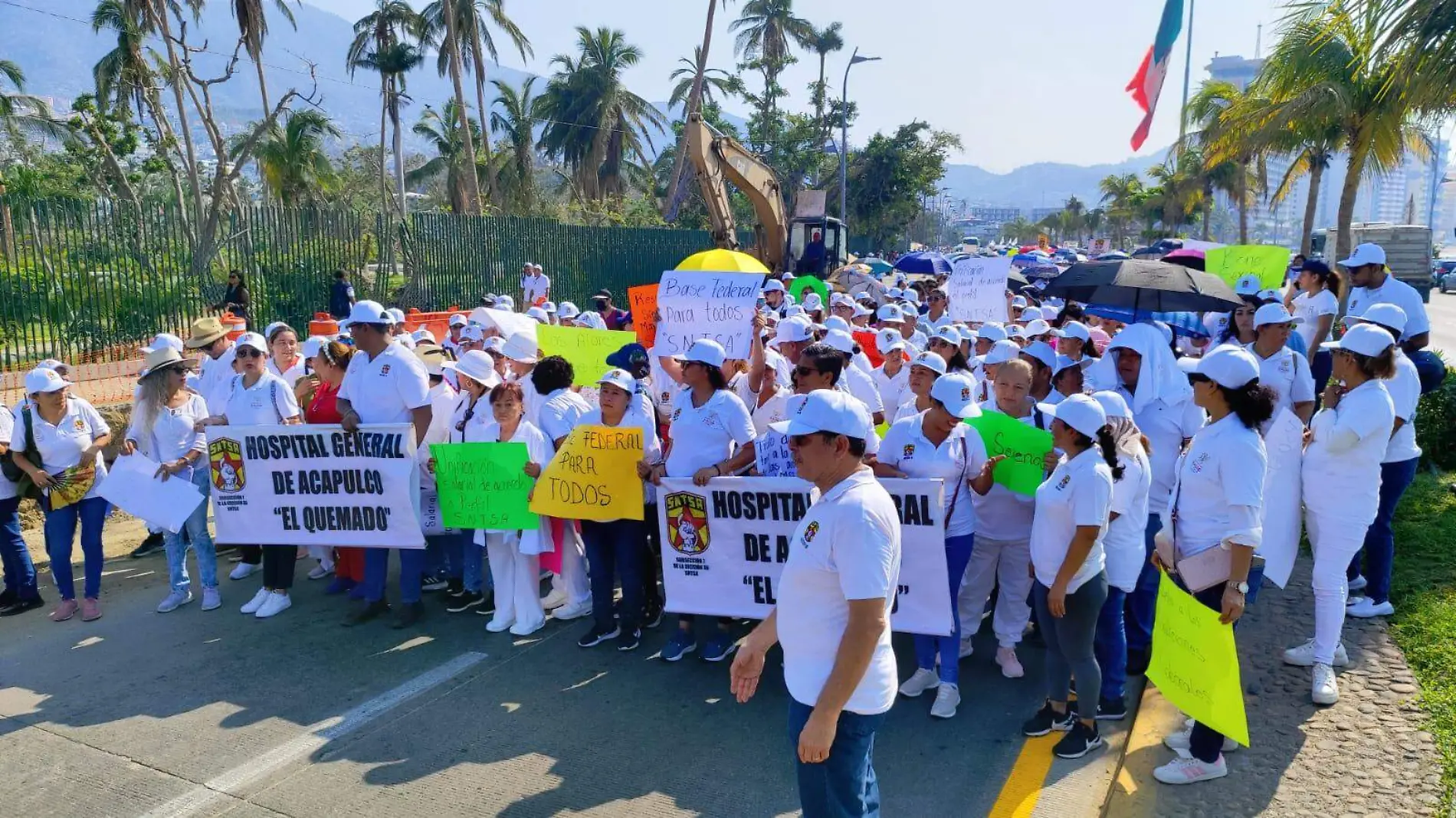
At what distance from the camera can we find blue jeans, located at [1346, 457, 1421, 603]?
5.91m

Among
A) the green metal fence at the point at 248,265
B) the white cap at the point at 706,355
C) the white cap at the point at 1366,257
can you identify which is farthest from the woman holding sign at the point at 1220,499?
the green metal fence at the point at 248,265

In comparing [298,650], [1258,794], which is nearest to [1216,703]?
[1258,794]

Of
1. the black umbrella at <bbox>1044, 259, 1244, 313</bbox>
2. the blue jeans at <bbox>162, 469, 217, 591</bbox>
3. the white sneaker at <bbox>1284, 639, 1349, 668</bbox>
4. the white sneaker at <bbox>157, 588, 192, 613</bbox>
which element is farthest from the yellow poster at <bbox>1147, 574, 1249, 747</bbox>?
the white sneaker at <bbox>157, 588, 192, 613</bbox>

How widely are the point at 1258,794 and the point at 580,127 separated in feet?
161

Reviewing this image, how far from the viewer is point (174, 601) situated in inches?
272

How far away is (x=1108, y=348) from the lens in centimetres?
608

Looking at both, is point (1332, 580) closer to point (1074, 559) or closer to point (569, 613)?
point (1074, 559)

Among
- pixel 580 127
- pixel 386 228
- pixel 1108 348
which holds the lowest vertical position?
pixel 1108 348

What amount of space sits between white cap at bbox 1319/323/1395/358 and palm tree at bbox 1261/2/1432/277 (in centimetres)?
309

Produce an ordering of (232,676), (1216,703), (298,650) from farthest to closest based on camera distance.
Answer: (298,650) → (232,676) → (1216,703)

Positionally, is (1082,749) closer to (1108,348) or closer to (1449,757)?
(1449,757)

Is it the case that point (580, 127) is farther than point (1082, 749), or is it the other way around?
point (580, 127)

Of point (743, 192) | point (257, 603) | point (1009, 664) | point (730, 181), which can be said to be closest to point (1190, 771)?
point (1009, 664)

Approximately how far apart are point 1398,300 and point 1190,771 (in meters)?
5.06
